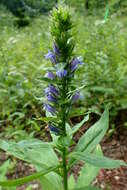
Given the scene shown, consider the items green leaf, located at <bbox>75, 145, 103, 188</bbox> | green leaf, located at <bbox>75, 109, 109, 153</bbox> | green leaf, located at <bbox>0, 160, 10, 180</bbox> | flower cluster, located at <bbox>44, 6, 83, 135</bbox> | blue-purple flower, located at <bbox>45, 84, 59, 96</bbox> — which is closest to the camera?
flower cluster, located at <bbox>44, 6, 83, 135</bbox>

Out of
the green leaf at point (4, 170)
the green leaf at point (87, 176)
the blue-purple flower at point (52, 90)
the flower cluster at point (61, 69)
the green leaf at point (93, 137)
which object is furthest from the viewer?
the green leaf at point (4, 170)

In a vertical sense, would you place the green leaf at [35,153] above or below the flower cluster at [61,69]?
below

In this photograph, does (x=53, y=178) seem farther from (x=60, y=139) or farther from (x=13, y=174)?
(x=13, y=174)

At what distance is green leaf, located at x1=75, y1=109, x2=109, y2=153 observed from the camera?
1.89 m

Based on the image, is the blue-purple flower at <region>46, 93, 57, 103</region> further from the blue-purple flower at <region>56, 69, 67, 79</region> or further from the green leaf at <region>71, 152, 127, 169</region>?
the green leaf at <region>71, 152, 127, 169</region>

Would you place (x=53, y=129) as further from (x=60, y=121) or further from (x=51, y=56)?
(x=51, y=56)

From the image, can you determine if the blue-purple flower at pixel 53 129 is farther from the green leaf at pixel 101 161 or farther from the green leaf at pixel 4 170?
the green leaf at pixel 4 170

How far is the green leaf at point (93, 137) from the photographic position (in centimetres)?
189

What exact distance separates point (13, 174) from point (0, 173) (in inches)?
34.6

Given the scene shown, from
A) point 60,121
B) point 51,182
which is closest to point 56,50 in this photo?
point 60,121

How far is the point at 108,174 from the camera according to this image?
323 centimetres

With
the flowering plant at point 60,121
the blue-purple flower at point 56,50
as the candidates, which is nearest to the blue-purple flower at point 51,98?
the flowering plant at point 60,121

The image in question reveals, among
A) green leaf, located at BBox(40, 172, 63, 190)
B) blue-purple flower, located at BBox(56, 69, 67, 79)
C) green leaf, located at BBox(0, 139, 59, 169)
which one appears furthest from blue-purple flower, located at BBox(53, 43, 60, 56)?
green leaf, located at BBox(40, 172, 63, 190)

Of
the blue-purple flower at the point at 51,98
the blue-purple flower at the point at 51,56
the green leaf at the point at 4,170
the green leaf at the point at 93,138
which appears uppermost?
the blue-purple flower at the point at 51,56
